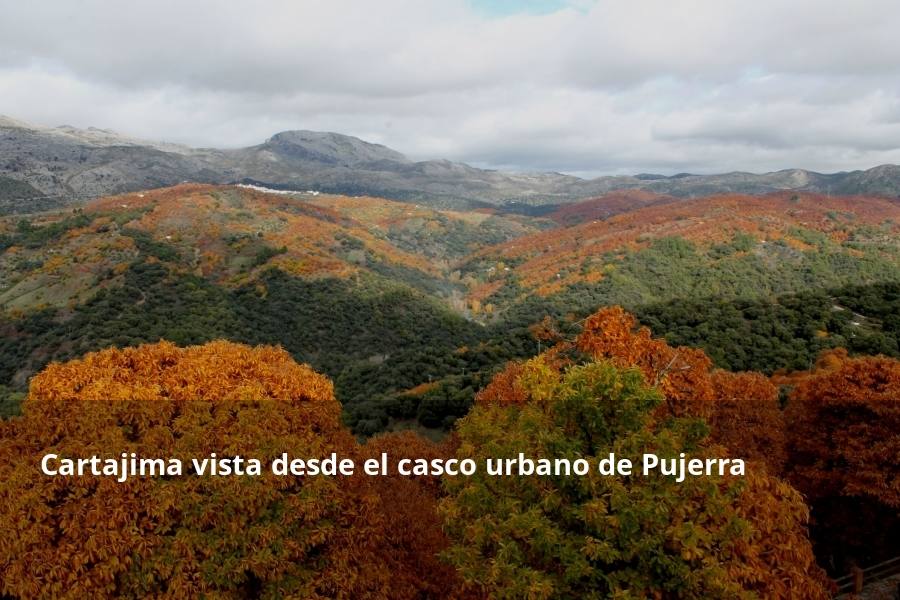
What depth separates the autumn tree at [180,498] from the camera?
33.5ft

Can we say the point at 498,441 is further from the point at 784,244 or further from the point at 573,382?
the point at 784,244

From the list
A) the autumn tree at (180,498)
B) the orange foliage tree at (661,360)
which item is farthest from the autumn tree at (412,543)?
the orange foliage tree at (661,360)

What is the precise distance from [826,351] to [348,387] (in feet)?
138

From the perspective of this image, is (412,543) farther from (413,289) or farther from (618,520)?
(413,289)

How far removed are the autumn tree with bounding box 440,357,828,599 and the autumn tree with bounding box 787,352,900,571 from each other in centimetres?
855

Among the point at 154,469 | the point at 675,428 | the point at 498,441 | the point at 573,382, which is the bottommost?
the point at 154,469

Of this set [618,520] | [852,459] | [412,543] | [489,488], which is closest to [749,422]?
[852,459]

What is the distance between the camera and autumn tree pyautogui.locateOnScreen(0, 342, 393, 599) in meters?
10.2

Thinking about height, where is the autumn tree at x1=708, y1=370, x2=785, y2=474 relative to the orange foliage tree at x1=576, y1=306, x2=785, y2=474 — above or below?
below

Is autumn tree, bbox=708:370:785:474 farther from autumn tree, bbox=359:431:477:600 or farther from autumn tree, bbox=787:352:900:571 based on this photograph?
autumn tree, bbox=359:431:477:600

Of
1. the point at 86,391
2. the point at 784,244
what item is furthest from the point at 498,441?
the point at 784,244

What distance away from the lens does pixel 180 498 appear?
35.7 feet

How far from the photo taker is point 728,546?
8602mm

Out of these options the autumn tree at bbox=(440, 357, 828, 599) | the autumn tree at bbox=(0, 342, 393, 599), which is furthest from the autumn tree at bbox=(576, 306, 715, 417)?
the autumn tree at bbox=(0, 342, 393, 599)
